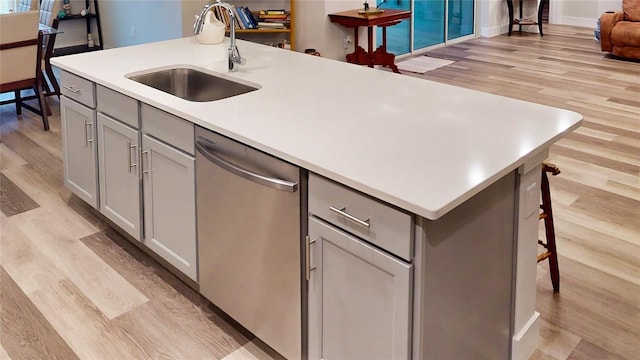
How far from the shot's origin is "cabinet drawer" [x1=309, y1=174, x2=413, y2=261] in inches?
66.6

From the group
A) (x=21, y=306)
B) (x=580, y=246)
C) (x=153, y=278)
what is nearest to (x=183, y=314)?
(x=153, y=278)

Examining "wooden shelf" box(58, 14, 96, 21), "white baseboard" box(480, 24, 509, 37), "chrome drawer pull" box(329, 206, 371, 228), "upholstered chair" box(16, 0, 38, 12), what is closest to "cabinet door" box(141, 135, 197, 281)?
"chrome drawer pull" box(329, 206, 371, 228)

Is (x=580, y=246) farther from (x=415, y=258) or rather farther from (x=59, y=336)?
(x=59, y=336)

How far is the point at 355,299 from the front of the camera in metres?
1.90

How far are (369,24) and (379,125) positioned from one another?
454 cm

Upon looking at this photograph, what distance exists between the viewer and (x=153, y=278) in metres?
3.00

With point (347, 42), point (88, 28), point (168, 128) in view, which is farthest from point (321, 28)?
point (168, 128)

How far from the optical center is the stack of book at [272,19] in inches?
249

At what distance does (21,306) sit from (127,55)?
1419mm

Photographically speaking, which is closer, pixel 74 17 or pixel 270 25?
pixel 270 25

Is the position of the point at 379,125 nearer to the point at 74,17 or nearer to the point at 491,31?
the point at 74,17

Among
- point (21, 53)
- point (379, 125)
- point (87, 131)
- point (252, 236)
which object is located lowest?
point (252, 236)

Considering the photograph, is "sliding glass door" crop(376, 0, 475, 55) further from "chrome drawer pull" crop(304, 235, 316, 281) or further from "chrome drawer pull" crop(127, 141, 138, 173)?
"chrome drawer pull" crop(304, 235, 316, 281)

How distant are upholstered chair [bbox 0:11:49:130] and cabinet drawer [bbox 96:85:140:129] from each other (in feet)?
7.16
